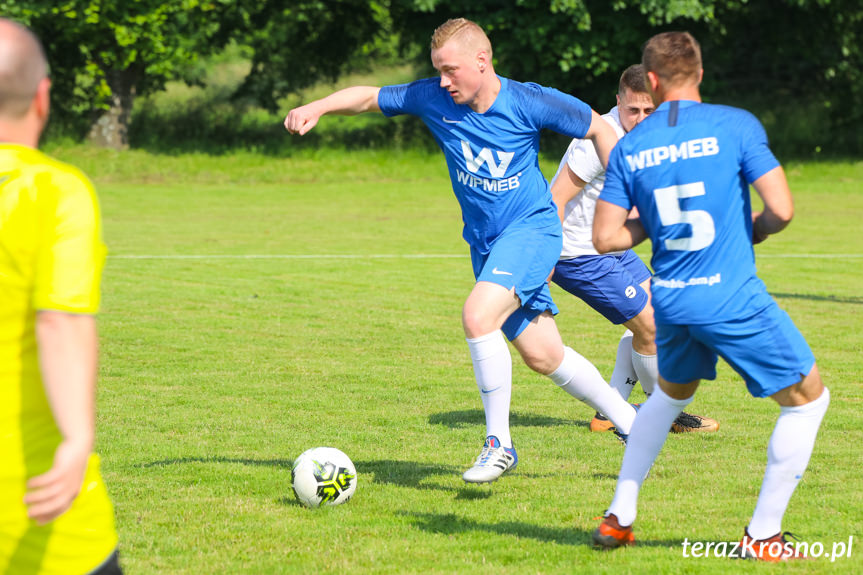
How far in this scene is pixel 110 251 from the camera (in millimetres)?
16125

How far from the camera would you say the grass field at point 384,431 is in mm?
4449

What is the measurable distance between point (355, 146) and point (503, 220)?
28.3m

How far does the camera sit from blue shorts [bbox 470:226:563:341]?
5324 mm

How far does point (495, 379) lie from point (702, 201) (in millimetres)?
1871

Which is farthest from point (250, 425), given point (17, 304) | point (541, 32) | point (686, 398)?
point (541, 32)

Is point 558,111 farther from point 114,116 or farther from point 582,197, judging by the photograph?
point 114,116

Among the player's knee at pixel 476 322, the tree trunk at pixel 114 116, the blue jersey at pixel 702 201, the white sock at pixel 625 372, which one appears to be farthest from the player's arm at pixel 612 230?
the tree trunk at pixel 114 116

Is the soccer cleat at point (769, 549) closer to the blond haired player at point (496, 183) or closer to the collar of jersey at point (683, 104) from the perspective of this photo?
the blond haired player at point (496, 183)

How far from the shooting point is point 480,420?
6934 millimetres

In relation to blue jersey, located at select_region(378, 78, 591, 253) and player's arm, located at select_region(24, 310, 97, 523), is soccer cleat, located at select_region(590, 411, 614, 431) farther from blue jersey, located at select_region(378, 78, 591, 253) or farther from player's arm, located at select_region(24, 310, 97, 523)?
player's arm, located at select_region(24, 310, 97, 523)

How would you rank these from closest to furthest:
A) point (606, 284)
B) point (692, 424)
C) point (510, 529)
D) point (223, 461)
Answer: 1. point (510, 529)
2. point (223, 461)
3. point (606, 284)
4. point (692, 424)

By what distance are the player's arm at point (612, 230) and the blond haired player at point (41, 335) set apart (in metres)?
2.32

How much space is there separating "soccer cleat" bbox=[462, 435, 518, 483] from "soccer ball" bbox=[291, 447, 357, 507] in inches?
23.4

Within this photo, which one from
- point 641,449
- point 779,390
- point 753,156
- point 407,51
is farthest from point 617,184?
point 407,51
